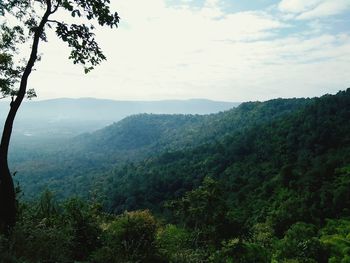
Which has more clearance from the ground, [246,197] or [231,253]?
[231,253]

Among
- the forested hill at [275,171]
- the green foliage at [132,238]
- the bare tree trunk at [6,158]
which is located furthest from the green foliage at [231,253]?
the forested hill at [275,171]

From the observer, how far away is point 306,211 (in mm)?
51969

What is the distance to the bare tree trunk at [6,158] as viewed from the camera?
10.9m

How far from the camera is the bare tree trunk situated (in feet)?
35.9

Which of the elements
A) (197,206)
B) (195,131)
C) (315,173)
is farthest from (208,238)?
(195,131)

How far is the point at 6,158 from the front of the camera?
11062 mm

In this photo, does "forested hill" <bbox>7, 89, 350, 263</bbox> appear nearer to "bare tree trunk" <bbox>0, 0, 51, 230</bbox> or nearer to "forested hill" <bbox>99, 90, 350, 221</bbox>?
"forested hill" <bbox>99, 90, 350, 221</bbox>

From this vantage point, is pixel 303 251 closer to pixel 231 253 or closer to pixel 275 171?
pixel 231 253

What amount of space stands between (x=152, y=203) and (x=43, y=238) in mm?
77565

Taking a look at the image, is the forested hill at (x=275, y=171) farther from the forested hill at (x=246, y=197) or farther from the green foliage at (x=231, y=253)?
the green foliage at (x=231, y=253)

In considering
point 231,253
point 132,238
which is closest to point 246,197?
point 231,253

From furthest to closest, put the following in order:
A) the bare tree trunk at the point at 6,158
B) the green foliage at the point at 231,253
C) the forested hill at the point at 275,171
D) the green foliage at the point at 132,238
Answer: the forested hill at the point at 275,171 → the green foliage at the point at 231,253 → the green foliage at the point at 132,238 → the bare tree trunk at the point at 6,158

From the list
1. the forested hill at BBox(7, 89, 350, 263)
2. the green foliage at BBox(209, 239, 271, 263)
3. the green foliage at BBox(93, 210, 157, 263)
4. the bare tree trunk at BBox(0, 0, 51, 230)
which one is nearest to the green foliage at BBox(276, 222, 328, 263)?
the forested hill at BBox(7, 89, 350, 263)

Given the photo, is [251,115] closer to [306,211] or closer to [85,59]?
[306,211]
